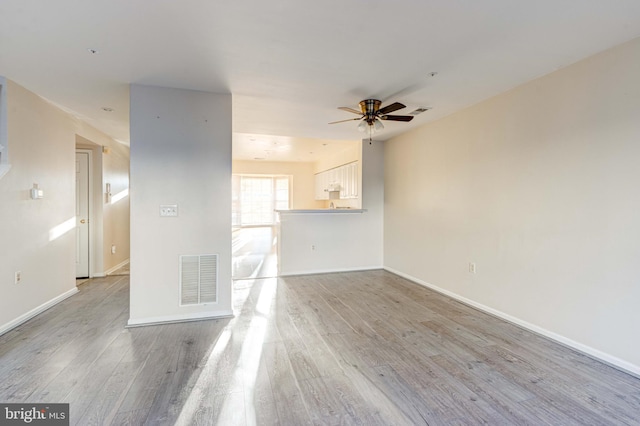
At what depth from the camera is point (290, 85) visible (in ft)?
9.91

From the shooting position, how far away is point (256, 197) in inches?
404

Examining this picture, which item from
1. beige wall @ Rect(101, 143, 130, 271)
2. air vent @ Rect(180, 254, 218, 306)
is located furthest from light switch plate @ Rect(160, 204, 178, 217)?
beige wall @ Rect(101, 143, 130, 271)

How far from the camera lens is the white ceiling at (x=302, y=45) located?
1834mm

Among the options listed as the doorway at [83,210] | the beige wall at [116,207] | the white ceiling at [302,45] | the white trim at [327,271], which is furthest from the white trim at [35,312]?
the white trim at [327,271]

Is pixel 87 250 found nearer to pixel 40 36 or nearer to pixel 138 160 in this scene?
pixel 138 160

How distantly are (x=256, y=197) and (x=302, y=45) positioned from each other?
8330mm

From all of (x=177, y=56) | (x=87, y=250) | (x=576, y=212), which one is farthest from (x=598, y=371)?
(x=87, y=250)

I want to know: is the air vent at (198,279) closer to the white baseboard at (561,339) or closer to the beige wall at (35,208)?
the beige wall at (35,208)

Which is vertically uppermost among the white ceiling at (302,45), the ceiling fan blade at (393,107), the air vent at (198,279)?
the white ceiling at (302,45)

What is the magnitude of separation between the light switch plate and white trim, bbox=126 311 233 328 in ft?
3.64

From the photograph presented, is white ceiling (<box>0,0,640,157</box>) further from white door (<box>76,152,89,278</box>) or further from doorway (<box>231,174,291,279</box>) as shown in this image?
doorway (<box>231,174,291,279</box>)

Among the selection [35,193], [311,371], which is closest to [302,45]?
[311,371]

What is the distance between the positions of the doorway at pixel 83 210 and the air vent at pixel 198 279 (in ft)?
9.74

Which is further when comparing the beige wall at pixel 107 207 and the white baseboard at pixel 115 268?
the white baseboard at pixel 115 268
